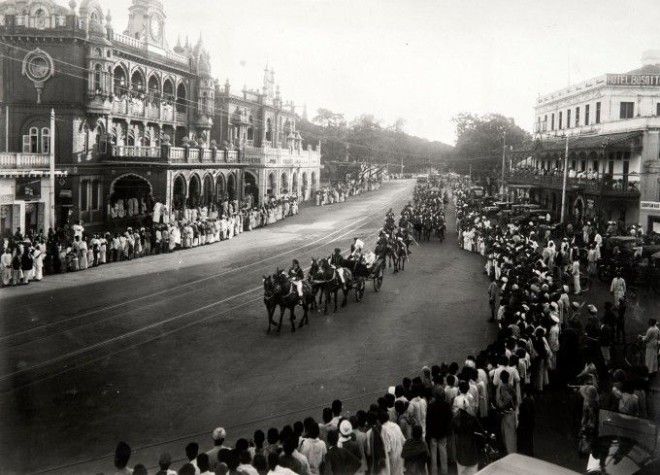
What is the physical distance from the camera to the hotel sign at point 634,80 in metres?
43.1

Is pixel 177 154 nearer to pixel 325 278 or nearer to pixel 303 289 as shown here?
pixel 325 278

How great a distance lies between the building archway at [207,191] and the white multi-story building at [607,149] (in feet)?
79.4

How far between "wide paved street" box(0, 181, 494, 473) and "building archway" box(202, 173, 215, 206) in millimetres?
16157

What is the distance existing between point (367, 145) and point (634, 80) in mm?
52786

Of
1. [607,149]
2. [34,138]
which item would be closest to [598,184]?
[607,149]

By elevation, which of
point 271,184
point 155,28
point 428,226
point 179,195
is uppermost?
point 155,28

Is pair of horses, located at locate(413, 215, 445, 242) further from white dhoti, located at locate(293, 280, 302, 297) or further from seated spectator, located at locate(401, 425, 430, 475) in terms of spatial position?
seated spectator, located at locate(401, 425, 430, 475)

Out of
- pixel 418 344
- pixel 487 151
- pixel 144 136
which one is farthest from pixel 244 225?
pixel 487 151

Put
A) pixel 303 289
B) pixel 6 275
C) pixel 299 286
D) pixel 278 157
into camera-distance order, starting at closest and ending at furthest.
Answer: pixel 299 286
pixel 303 289
pixel 6 275
pixel 278 157

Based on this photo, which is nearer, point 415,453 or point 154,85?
point 415,453

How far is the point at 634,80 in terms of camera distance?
43.8m

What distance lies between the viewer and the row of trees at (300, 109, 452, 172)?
94500 millimetres

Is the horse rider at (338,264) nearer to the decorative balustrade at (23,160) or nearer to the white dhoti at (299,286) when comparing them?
the white dhoti at (299,286)

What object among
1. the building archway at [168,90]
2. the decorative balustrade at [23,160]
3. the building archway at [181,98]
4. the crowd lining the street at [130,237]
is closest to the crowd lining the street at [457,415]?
the crowd lining the street at [130,237]
